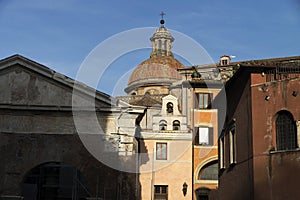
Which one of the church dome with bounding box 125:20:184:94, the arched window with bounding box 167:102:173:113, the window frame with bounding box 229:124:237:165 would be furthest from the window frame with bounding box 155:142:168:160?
the church dome with bounding box 125:20:184:94

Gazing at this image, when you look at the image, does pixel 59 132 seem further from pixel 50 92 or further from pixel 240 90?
pixel 240 90

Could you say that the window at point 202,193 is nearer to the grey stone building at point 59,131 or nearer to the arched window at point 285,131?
the grey stone building at point 59,131

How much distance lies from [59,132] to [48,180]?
15.1 ft

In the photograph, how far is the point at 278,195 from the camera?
17.0 meters

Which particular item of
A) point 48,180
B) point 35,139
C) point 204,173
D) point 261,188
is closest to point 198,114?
point 204,173

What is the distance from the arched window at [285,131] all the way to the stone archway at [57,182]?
Result: 10.8 m

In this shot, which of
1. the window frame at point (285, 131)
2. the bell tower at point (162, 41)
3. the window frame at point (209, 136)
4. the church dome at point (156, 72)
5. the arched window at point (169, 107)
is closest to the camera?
the window frame at point (285, 131)

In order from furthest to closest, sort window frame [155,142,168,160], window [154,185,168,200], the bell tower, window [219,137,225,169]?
1. the bell tower
2. window frame [155,142,168,160]
3. window [154,185,168,200]
4. window [219,137,225,169]

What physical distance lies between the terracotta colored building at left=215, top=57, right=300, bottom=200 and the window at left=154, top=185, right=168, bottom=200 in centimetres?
1312

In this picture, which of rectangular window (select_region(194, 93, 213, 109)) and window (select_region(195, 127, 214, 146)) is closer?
window (select_region(195, 127, 214, 146))

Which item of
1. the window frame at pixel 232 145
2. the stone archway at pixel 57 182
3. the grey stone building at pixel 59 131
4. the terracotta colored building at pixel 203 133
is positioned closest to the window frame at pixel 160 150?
the terracotta colored building at pixel 203 133

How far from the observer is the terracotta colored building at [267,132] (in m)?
17.0

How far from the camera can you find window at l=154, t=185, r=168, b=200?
3342cm

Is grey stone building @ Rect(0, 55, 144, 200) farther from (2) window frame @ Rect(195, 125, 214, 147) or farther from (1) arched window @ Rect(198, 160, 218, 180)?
(2) window frame @ Rect(195, 125, 214, 147)
